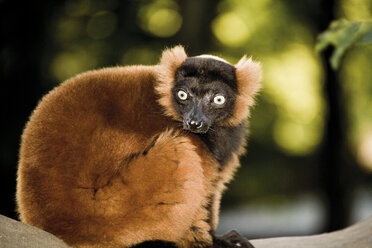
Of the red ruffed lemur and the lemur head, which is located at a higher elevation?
the lemur head

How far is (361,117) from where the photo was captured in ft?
44.1

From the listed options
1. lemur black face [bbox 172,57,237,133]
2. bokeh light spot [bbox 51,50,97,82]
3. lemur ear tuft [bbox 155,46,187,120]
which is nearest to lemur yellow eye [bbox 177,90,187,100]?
lemur black face [bbox 172,57,237,133]

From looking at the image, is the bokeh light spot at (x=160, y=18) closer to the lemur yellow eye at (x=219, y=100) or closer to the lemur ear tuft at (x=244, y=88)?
the lemur ear tuft at (x=244, y=88)

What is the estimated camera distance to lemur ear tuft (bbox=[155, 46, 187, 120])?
→ 14.7 feet

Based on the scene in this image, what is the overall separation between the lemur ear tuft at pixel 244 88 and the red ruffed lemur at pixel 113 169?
2.20 ft

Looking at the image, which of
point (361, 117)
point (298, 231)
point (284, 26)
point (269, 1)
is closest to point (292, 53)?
point (284, 26)

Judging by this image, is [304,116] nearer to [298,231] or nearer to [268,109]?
[268,109]

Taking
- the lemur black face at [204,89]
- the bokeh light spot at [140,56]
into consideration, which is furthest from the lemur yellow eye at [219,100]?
the bokeh light spot at [140,56]

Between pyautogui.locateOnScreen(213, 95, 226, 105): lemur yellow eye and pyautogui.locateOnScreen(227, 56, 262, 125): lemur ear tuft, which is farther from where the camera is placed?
pyautogui.locateOnScreen(227, 56, 262, 125): lemur ear tuft

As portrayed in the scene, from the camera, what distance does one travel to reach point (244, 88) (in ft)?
16.4

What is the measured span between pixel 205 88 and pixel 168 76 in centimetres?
41

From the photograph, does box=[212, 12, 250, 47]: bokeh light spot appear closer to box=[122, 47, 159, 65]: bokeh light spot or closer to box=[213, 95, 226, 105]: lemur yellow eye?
box=[122, 47, 159, 65]: bokeh light spot

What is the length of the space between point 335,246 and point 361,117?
30.0 ft

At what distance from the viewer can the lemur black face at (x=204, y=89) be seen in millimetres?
4688
